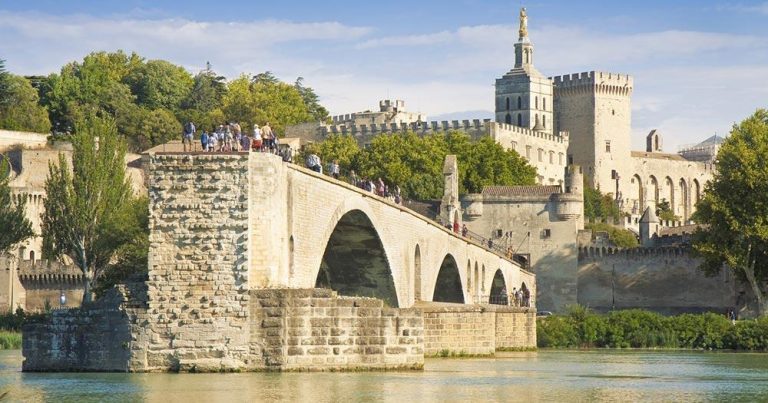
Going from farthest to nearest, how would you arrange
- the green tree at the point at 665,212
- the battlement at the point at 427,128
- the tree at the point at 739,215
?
the green tree at the point at 665,212, the battlement at the point at 427,128, the tree at the point at 739,215

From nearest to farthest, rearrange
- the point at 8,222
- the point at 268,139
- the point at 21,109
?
the point at 268,139 < the point at 8,222 < the point at 21,109

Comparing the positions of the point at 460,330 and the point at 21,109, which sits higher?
the point at 21,109

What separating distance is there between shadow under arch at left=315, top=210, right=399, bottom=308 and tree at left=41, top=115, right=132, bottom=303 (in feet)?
47.0

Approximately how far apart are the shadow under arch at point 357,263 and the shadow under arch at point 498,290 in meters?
23.1

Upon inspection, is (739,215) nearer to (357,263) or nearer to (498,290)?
(498,290)

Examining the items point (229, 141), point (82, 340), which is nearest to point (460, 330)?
point (229, 141)

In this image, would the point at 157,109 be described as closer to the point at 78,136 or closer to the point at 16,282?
the point at 16,282

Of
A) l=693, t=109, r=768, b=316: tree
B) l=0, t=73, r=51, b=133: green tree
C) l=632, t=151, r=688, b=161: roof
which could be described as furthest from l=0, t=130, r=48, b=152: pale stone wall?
l=632, t=151, r=688, b=161: roof

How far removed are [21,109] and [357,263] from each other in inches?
2360

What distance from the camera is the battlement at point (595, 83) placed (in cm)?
13200

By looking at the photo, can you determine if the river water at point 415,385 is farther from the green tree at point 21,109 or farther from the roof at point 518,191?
the green tree at point 21,109

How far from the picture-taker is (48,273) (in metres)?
77.5

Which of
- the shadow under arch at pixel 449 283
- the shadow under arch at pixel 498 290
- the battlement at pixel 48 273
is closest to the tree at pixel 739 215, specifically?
the shadow under arch at pixel 498 290

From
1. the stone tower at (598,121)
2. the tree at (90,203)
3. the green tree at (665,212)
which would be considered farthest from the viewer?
the stone tower at (598,121)
